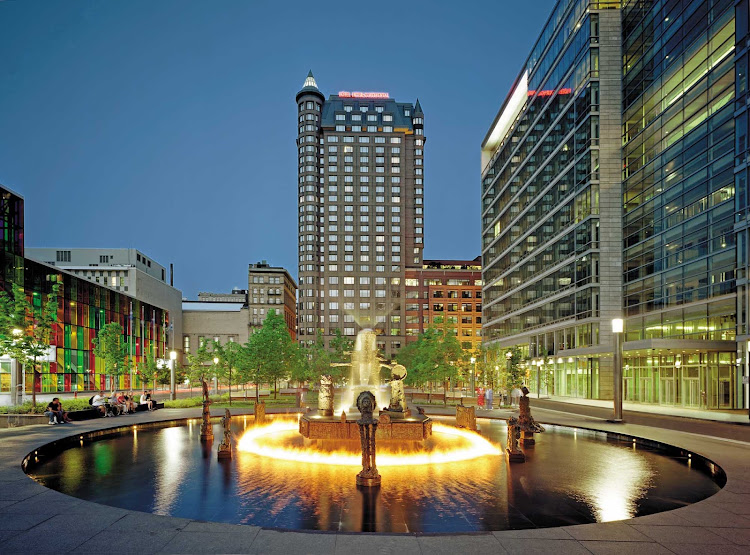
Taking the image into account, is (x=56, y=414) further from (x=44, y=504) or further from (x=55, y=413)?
(x=44, y=504)

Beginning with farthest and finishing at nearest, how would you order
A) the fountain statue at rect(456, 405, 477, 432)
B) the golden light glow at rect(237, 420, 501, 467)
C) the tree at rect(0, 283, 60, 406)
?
the tree at rect(0, 283, 60, 406), the fountain statue at rect(456, 405, 477, 432), the golden light glow at rect(237, 420, 501, 467)

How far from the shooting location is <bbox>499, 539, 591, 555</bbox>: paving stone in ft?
27.9

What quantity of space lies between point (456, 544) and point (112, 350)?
73.2 meters

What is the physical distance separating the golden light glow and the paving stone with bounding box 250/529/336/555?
7.80 meters

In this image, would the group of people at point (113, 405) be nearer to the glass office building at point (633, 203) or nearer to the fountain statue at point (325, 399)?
the fountain statue at point (325, 399)

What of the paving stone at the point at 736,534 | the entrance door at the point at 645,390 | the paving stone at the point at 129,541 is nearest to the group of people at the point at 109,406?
the paving stone at the point at 129,541

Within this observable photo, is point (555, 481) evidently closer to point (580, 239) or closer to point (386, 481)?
point (386, 481)

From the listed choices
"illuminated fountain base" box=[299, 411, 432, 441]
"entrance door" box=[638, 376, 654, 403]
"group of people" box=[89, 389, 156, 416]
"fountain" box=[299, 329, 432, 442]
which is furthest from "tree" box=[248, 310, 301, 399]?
"entrance door" box=[638, 376, 654, 403]

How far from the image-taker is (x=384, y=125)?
541 ft

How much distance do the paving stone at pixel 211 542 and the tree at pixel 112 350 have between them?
6647 cm

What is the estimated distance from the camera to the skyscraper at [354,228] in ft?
524

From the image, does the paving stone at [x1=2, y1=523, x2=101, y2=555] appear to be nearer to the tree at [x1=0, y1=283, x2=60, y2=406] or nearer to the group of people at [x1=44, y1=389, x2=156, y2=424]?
the group of people at [x1=44, y1=389, x2=156, y2=424]

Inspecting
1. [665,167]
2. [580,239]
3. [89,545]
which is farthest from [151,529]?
[580,239]

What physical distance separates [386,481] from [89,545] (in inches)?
297
